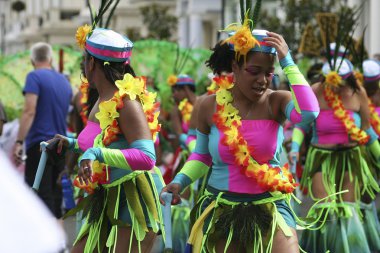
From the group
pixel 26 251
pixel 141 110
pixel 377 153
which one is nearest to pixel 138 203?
pixel 141 110

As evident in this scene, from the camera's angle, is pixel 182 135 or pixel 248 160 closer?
pixel 248 160

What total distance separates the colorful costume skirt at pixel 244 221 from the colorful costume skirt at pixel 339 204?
3.17 m

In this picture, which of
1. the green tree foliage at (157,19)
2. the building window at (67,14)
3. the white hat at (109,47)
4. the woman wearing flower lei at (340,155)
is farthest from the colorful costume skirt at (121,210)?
the building window at (67,14)

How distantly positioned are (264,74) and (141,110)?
62 centimetres

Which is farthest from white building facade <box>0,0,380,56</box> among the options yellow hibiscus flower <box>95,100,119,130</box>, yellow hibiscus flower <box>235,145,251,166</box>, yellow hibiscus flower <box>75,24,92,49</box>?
yellow hibiscus flower <box>235,145,251,166</box>

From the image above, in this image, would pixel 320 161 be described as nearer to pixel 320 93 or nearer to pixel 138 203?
pixel 320 93

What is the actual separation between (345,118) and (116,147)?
4005 mm

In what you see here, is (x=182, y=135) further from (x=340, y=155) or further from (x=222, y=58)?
(x=222, y=58)

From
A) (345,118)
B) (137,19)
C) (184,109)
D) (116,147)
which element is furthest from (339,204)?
(137,19)

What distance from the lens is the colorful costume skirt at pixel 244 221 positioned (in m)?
4.68

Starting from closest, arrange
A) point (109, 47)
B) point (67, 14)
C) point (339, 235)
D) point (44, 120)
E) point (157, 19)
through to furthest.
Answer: point (109, 47) → point (339, 235) → point (44, 120) → point (157, 19) → point (67, 14)

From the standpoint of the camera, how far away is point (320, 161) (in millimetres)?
8484

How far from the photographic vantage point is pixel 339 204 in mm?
8203

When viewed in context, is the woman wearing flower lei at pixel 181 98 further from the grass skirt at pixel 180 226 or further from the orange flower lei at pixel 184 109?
the grass skirt at pixel 180 226
